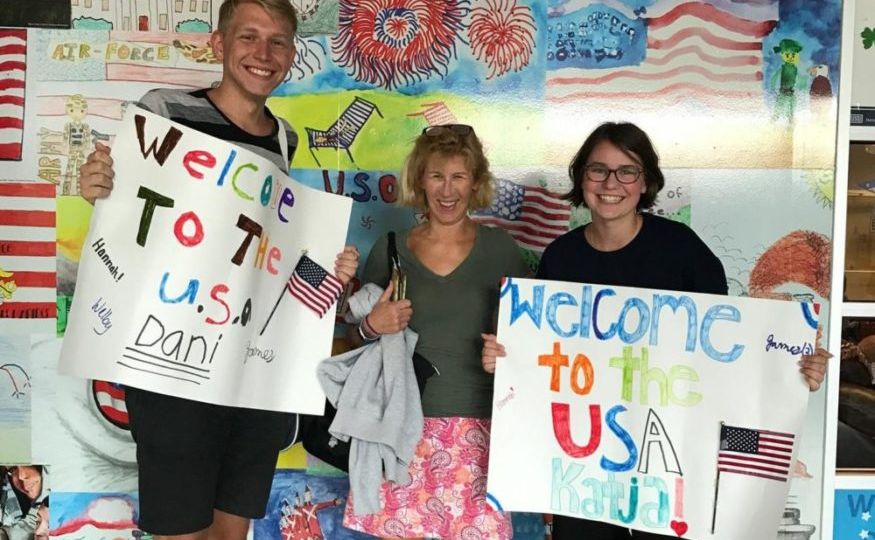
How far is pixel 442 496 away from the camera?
1952mm

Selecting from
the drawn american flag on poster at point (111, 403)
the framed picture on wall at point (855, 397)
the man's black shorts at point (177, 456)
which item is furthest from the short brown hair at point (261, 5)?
the framed picture on wall at point (855, 397)

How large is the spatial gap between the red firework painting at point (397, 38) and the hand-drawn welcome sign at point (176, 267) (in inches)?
32.3

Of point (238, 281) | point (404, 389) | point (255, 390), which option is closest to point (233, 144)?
point (238, 281)

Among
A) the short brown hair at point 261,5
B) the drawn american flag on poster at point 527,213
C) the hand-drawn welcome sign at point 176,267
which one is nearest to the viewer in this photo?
the hand-drawn welcome sign at point 176,267

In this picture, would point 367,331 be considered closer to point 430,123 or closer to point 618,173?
point 618,173

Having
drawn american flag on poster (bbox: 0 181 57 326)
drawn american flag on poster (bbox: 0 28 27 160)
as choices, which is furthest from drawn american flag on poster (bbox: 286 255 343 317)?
drawn american flag on poster (bbox: 0 28 27 160)

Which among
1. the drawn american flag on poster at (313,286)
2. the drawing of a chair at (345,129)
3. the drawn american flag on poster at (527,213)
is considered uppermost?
the drawing of a chair at (345,129)

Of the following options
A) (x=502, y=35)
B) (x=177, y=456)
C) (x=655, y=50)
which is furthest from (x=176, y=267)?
(x=655, y=50)

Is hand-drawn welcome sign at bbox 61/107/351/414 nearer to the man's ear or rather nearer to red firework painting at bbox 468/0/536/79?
the man's ear

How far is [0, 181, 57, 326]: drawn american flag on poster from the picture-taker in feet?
8.12

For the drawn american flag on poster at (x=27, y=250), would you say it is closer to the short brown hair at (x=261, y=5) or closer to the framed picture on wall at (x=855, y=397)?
the short brown hair at (x=261, y=5)

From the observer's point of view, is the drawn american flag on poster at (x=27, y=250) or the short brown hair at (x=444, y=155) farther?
the drawn american flag on poster at (x=27, y=250)

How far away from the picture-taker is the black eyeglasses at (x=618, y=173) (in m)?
1.85

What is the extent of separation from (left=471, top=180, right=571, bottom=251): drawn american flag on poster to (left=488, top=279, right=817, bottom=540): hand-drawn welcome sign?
699mm
